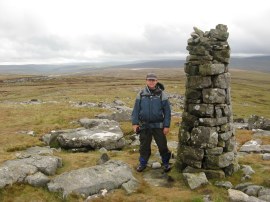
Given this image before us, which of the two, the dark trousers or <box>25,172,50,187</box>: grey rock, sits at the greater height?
the dark trousers

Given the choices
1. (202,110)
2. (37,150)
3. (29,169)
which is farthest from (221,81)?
(37,150)

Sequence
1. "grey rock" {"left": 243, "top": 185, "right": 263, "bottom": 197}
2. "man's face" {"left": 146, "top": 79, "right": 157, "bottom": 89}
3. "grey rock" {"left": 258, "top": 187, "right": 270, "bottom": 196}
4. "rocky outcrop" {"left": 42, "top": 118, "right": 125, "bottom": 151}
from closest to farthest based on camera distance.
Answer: "grey rock" {"left": 258, "top": 187, "right": 270, "bottom": 196}, "grey rock" {"left": 243, "top": 185, "right": 263, "bottom": 197}, "man's face" {"left": 146, "top": 79, "right": 157, "bottom": 89}, "rocky outcrop" {"left": 42, "top": 118, "right": 125, "bottom": 151}

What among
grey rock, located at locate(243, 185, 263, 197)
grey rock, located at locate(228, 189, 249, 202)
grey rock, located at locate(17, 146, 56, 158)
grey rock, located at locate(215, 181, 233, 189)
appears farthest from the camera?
grey rock, located at locate(17, 146, 56, 158)

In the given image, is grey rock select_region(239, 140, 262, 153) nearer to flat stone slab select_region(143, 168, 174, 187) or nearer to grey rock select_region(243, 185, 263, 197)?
flat stone slab select_region(143, 168, 174, 187)

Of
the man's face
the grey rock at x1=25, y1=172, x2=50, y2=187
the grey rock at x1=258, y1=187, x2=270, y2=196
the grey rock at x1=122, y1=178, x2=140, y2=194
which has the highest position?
the man's face

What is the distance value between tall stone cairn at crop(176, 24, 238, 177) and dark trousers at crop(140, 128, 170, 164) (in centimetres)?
101

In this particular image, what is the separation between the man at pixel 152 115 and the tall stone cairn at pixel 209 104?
1232 mm

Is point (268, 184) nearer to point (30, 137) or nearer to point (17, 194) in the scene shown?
point (17, 194)

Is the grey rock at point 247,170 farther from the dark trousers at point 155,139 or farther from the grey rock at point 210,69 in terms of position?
the grey rock at point 210,69

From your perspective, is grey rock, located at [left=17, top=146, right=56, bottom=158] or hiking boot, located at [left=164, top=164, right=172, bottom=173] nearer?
hiking boot, located at [left=164, top=164, right=172, bottom=173]

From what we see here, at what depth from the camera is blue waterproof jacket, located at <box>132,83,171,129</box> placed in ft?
55.1

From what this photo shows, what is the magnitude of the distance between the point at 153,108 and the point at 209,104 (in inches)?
103

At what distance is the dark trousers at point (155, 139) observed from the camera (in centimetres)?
1734

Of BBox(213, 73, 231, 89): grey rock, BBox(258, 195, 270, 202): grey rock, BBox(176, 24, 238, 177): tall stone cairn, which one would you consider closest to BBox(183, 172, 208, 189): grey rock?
BBox(176, 24, 238, 177): tall stone cairn
